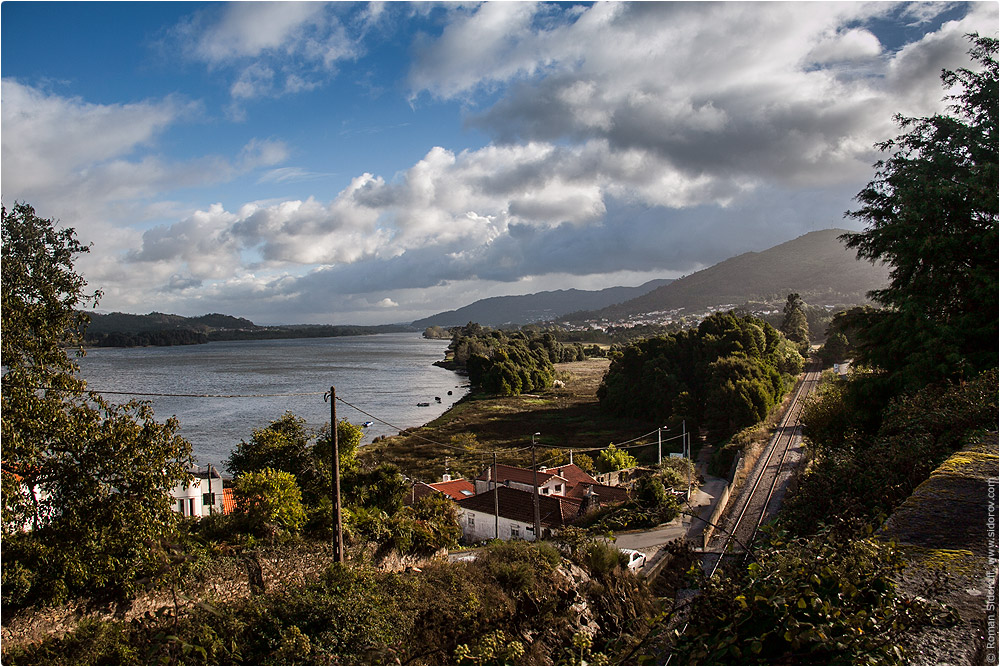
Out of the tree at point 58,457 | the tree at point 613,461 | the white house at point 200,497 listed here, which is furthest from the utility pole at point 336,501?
the tree at point 613,461

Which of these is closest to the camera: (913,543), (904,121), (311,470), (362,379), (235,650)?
(913,543)

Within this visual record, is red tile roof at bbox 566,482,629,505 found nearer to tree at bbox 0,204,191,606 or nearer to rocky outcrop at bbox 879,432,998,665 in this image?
tree at bbox 0,204,191,606

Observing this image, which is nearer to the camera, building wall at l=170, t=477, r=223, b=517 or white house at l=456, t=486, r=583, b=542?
building wall at l=170, t=477, r=223, b=517

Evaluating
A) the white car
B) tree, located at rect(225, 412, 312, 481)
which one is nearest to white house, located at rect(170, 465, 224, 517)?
tree, located at rect(225, 412, 312, 481)

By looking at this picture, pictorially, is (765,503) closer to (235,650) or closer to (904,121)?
(904,121)

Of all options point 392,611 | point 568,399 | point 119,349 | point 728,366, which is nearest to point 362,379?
point 568,399

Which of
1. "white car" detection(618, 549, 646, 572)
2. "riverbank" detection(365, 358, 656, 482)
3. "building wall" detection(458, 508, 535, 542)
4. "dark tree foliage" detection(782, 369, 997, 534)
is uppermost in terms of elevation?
"dark tree foliage" detection(782, 369, 997, 534)
